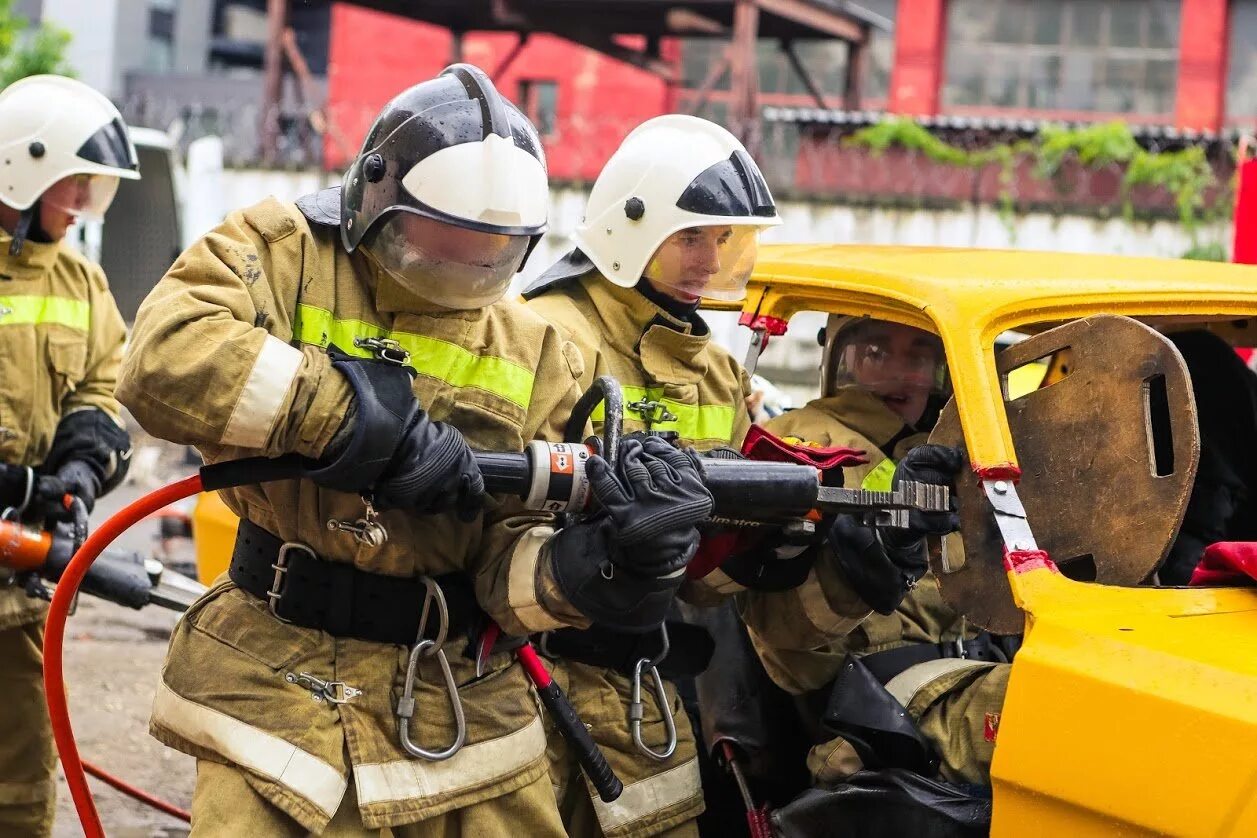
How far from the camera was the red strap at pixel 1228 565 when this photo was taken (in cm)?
292

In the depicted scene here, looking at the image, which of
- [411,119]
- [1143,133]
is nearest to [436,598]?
[411,119]

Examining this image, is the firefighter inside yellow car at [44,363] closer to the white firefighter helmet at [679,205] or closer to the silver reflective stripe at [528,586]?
the white firefighter helmet at [679,205]

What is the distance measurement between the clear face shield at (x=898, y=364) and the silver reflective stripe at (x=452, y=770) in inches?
53.3

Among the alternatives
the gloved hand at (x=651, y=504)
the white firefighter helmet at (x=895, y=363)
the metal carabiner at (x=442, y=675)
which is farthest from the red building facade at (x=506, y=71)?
the gloved hand at (x=651, y=504)

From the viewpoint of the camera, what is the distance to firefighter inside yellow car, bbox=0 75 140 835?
4586 mm

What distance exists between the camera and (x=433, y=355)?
288cm

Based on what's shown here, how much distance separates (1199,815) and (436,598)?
1290mm

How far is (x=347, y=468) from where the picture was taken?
2.54 m

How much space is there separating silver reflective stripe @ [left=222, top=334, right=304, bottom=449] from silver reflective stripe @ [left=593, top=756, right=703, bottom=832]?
1302 mm

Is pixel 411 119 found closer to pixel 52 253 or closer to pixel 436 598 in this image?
pixel 436 598

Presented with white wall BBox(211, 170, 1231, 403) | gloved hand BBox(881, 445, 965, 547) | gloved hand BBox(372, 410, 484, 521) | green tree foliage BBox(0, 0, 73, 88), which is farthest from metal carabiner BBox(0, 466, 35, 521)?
green tree foliage BBox(0, 0, 73, 88)

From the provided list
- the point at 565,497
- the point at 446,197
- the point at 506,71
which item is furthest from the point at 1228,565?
the point at 506,71

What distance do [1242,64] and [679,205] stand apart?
1903cm

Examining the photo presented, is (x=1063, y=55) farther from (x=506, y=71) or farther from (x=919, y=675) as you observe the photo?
(x=919, y=675)
